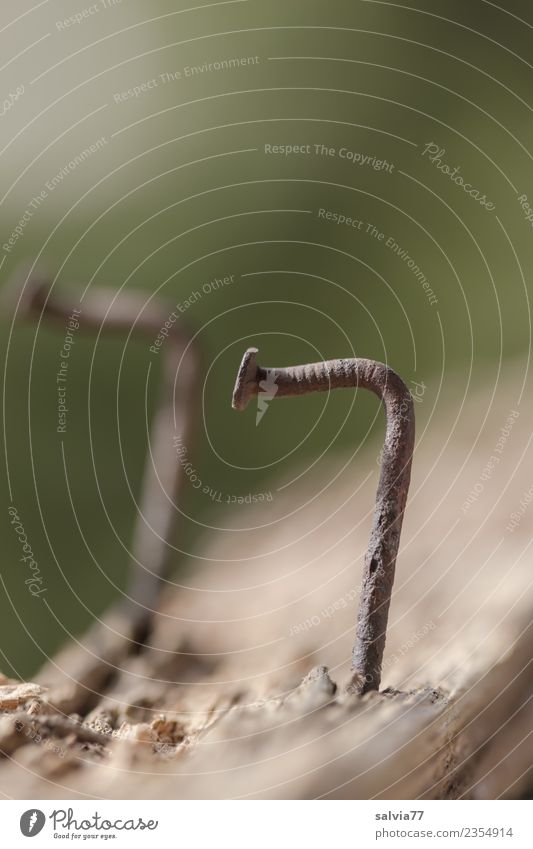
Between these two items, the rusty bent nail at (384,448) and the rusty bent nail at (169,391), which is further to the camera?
the rusty bent nail at (169,391)

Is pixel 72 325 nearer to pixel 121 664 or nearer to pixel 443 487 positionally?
pixel 121 664

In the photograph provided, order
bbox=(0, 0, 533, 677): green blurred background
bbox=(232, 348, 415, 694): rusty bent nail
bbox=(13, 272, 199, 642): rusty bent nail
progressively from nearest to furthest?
bbox=(232, 348, 415, 694): rusty bent nail
bbox=(13, 272, 199, 642): rusty bent nail
bbox=(0, 0, 533, 677): green blurred background

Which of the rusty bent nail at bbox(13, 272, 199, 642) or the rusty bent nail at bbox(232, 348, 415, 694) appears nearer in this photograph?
the rusty bent nail at bbox(232, 348, 415, 694)

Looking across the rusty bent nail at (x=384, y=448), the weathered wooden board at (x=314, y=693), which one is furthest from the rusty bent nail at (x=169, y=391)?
the rusty bent nail at (x=384, y=448)

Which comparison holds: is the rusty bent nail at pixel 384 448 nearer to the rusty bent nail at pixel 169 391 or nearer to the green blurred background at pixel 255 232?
the rusty bent nail at pixel 169 391

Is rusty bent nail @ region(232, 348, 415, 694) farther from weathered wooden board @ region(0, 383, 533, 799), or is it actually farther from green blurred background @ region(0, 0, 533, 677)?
green blurred background @ region(0, 0, 533, 677)

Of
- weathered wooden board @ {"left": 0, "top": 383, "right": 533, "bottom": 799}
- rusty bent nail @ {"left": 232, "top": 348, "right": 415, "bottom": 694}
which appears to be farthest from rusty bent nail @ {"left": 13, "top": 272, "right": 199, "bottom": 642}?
rusty bent nail @ {"left": 232, "top": 348, "right": 415, "bottom": 694}
